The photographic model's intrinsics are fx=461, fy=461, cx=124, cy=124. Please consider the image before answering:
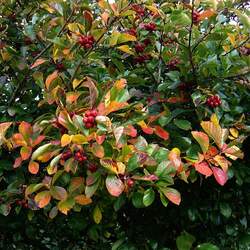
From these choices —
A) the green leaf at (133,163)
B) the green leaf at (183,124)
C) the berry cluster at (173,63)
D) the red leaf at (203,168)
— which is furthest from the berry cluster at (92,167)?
the berry cluster at (173,63)

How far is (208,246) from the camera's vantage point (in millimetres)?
1865

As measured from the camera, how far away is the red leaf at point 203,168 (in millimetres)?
1522

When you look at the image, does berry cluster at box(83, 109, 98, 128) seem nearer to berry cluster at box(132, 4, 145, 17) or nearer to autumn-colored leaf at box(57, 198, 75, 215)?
autumn-colored leaf at box(57, 198, 75, 215)

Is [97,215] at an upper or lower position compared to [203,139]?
lower

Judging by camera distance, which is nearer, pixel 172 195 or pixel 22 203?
pixel 172 195

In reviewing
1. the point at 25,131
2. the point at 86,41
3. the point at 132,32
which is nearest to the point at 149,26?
the point at 132,32

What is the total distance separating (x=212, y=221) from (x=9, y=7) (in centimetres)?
137

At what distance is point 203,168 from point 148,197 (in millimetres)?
212

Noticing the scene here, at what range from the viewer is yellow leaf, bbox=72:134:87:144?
1330mm

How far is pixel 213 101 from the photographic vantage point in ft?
6.05

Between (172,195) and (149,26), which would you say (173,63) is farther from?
(172,195)

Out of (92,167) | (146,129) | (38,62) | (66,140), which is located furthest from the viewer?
(38,62)

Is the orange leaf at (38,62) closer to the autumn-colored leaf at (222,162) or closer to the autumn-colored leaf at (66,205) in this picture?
the autumn-colored leaf at (66,205)

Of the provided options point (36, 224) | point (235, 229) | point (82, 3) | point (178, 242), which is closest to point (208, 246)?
point (178, 242)
